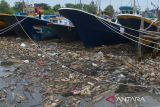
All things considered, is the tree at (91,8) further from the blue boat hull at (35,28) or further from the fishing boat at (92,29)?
the fishing boat at (92,29)

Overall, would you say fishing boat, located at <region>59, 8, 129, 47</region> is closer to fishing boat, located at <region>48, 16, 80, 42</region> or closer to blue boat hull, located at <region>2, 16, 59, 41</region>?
fishing boat, located at <region>48, 16, 80, 42</region>

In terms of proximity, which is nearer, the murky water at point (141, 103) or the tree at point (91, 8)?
the murky water at point (141, 103)

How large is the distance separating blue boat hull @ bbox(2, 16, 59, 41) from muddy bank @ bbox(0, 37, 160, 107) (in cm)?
484

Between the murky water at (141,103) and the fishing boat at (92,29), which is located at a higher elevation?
the fishing boat at (92,29)

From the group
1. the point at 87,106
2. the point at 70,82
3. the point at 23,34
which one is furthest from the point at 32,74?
the point at 23,34

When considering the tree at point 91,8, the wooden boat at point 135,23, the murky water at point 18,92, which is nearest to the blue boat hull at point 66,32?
the tree at point 91,8

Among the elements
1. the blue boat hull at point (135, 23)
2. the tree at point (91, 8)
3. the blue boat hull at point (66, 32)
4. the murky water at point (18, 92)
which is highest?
the tree at point (91, 8)

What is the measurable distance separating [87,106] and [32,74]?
3.67m

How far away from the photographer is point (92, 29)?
16172 millimetres

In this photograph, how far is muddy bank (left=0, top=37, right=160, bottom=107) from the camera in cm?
870

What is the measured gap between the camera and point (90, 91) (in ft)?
30.0

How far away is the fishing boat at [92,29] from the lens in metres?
15.7

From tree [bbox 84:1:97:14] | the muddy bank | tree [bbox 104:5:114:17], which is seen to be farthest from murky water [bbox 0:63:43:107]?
tree [bbox 104:5:114:17]

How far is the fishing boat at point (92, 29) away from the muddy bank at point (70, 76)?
1.85 feet
